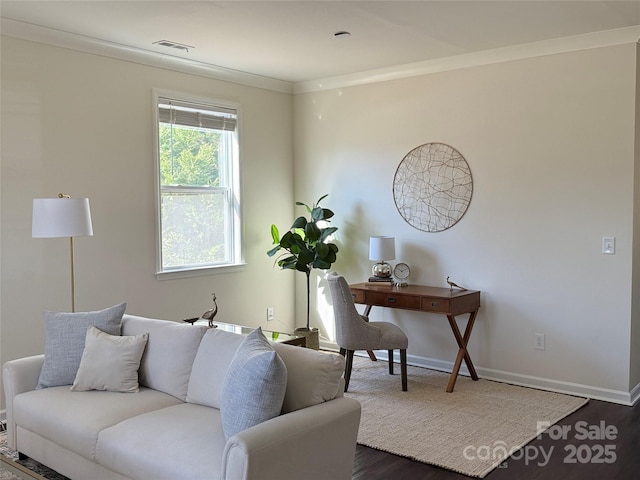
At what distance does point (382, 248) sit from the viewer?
5199mm

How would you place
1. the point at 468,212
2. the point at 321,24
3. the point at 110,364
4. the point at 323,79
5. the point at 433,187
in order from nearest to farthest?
the point at 110,364 < the point at 321,24 < the point at 468,212 < the point at 433,187 < the point at 323,79

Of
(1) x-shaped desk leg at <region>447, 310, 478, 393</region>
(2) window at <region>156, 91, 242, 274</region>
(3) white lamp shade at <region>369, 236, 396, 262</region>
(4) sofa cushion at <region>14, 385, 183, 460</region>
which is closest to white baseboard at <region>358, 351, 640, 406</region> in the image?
(1) x-shaped desk leg at <region>447, 310, 478, 393</region>

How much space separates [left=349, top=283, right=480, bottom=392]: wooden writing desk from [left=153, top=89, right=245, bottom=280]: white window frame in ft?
3.90

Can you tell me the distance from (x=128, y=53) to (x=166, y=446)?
316 centimetres

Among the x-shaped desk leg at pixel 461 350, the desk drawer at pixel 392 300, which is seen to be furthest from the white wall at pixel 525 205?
the desk drawer at pixel 392 300

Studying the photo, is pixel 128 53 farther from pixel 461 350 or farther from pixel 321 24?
pixel 461 350

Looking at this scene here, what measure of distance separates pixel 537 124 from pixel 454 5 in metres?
1.40

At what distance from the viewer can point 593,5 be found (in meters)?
3.65

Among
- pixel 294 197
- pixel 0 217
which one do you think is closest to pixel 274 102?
pixel 294 197

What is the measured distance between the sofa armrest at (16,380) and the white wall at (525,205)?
3.07 meters

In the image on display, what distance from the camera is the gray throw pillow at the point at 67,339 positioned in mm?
3301

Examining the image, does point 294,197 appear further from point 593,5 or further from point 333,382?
point 333,382

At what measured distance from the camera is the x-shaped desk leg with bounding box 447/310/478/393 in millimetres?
4566

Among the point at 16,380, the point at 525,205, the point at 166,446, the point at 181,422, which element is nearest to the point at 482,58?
the point at 525,205
